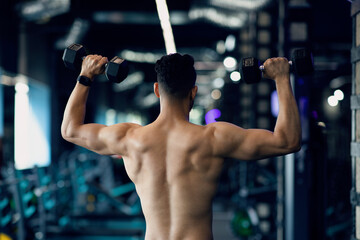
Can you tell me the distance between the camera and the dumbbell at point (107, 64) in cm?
195

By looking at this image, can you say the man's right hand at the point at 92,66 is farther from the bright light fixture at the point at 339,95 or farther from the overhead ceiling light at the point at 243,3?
the overhead ceiling light at the point at 243,3

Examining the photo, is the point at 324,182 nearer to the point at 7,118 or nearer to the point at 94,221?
the point at 94,221

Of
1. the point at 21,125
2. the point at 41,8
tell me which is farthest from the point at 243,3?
the point at 21,125

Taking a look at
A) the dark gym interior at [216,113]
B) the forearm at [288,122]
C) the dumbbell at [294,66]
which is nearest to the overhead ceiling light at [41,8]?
the dark gym interior at [216,113]

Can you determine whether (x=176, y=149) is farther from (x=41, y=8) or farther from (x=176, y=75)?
(x=41, y=8)

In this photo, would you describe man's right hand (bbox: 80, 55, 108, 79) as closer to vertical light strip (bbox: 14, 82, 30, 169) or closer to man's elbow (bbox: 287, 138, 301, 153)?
man's elbow (bbox: 287, 138, 301, 153)

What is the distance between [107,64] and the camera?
198cm

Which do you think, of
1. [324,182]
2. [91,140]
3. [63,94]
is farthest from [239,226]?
[63,94]

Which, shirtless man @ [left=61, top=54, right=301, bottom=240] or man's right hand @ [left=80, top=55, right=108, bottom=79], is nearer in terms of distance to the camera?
shirtless man @ [left=61, top=54, right=301, bottom=240]

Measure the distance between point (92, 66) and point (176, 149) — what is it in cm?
58

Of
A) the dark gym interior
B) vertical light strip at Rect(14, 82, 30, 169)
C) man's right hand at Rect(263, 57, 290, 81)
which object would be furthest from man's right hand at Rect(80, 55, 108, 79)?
vertical light strip at Rect(14, 82, 30, 169)

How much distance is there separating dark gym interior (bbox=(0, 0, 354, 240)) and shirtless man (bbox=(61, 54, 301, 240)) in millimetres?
778

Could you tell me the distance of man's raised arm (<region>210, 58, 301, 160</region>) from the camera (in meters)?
1.73

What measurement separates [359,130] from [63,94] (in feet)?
30.7
